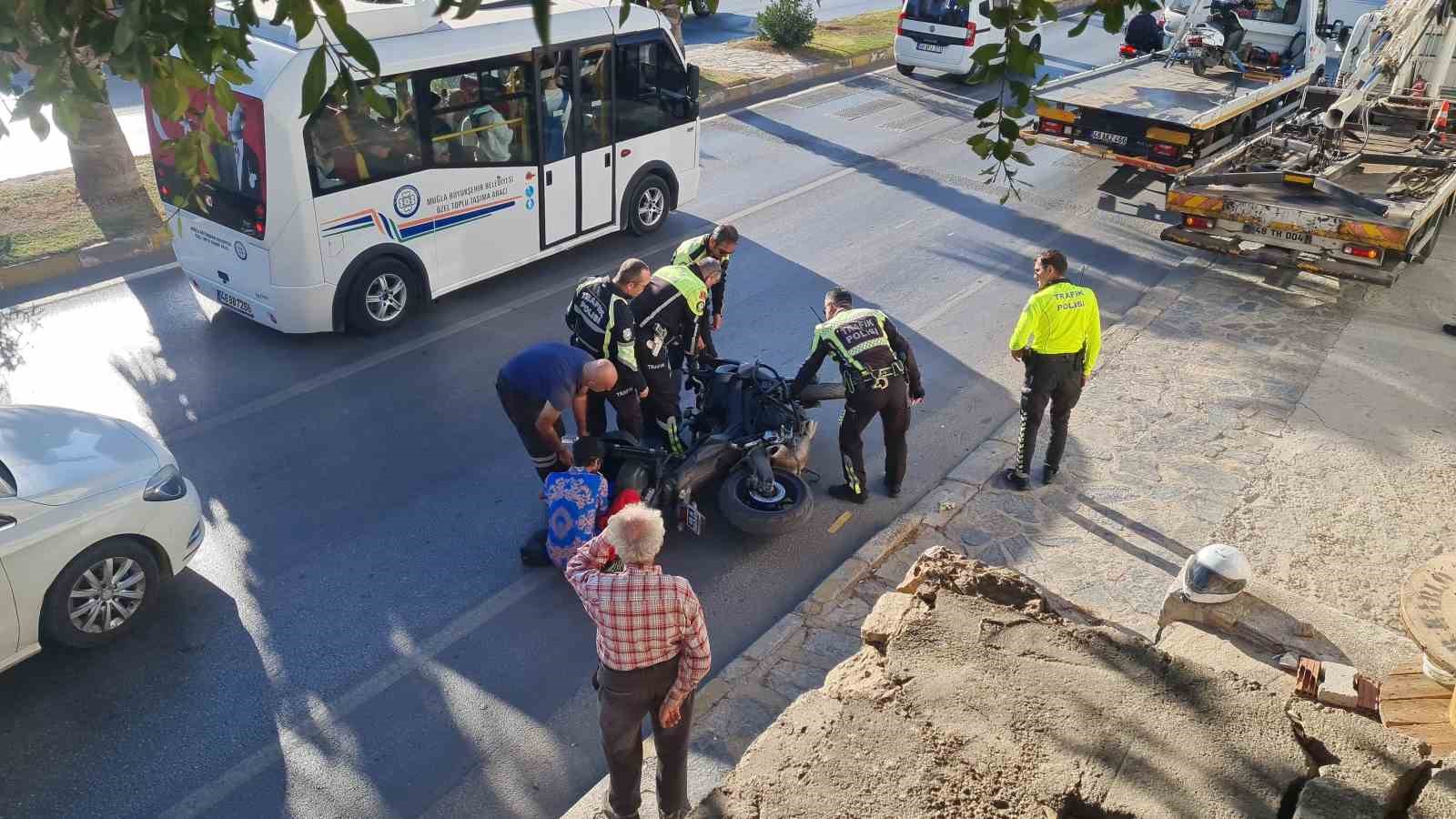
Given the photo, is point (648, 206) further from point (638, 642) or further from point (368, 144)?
point (638, 642)

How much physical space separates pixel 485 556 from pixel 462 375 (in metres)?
2.68

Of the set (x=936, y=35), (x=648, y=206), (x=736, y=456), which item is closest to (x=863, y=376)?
(x=736, y=456)

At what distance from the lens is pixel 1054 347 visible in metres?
7.57

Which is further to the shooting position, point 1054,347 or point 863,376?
point 1054,347

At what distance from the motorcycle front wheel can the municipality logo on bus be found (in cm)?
420

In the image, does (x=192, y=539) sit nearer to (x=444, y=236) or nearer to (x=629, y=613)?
(x=629, y=613)

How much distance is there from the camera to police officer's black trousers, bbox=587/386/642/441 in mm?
7352

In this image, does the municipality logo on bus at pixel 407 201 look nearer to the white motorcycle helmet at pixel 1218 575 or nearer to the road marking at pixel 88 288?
the road marking at pixel 88 288

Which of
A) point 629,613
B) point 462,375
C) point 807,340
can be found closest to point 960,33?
point 807,340

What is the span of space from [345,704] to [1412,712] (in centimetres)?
503

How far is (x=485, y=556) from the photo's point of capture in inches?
278

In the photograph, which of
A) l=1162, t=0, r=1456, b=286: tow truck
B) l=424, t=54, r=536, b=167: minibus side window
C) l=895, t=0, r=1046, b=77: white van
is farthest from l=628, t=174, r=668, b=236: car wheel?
l=895, t=0, r=1046, b=77: white van

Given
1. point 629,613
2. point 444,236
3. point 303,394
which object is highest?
point 629,613

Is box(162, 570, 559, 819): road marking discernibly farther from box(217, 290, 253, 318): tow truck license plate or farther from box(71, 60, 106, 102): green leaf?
box(217, 290, 253, 318): tow truck license plate
